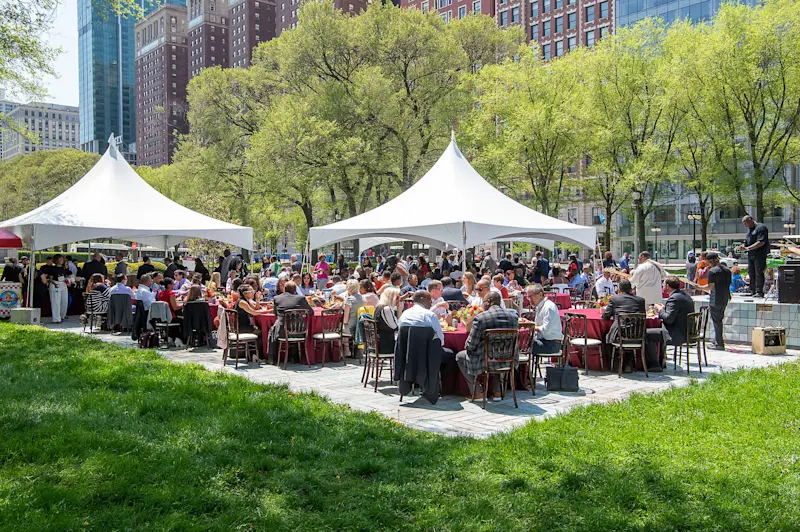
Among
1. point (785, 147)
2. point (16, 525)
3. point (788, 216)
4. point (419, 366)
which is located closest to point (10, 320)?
point (419, 366)

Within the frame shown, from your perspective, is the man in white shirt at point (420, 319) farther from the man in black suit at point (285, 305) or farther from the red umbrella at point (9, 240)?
the red umbrella at point (9, 240)

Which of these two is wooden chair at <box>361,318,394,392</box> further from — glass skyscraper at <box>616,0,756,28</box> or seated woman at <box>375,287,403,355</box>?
glass skyscraper at <box>616,0,756,28</box>

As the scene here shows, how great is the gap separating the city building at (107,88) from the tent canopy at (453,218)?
564 ft

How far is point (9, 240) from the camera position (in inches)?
742

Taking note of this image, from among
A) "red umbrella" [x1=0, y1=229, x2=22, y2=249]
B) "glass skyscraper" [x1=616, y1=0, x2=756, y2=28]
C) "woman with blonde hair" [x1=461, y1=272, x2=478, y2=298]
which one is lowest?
"woman with blonde hair" [x1=461, y1=272, x2=478, y2=298]

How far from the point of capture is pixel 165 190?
62.1 metres

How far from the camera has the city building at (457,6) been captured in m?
72.8

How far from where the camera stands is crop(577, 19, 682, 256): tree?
31625mm

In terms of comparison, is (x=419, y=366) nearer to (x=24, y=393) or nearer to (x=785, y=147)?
(x=24, y=393)

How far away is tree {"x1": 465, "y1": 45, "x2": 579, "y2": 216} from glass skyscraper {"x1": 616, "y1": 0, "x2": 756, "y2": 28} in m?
26.5

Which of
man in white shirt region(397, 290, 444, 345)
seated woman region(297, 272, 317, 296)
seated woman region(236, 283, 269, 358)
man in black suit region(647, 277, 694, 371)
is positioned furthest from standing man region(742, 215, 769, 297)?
seated woman region(236, 283, 269, 358)

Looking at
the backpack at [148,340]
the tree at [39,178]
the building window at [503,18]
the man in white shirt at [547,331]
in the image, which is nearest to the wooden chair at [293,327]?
the backpack at [148,340]

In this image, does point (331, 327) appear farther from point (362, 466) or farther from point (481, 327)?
point (362, 466)

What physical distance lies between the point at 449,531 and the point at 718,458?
9.45 feet
